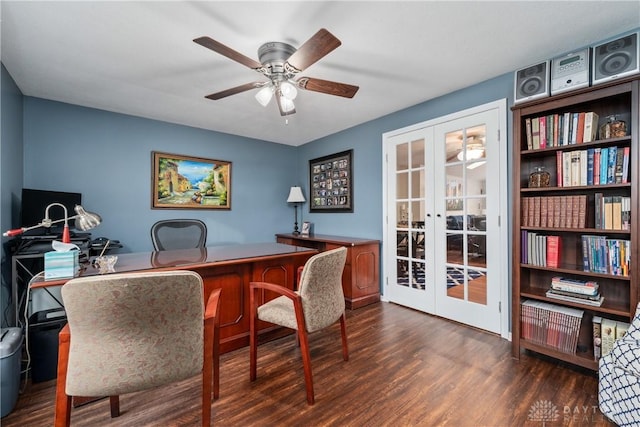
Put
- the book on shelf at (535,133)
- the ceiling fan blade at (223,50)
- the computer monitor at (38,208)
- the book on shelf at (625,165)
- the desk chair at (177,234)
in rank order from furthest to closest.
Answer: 1. the desk chair at (177,234)
2. the computer monitor at (38,208)
3. the book on shelf at (535,133)
4. the book on shelf at (625,165)
5. the ceiling fan blade at (223,50)

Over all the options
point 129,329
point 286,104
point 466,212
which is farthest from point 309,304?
point 466,212

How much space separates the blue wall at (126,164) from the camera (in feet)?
9.60

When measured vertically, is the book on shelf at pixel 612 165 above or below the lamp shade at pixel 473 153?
below

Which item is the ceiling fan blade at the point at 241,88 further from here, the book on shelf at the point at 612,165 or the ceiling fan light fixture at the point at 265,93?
the book on shelf at the point at 612,165

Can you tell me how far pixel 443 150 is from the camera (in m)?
2.87

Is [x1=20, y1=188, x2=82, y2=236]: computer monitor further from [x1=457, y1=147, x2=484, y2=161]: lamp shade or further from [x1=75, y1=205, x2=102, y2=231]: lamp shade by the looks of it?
[x1=457, y1=147, x2=484, y2=161]: lamp shade

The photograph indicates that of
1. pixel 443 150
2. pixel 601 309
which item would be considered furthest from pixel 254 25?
pixel 601 309

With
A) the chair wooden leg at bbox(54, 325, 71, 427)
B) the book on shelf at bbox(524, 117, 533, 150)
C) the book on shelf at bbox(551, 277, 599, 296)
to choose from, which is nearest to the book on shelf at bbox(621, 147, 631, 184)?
the book on shelf at bbox(524, 117, 533, 150)

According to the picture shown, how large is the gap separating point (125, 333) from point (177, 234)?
196 cm

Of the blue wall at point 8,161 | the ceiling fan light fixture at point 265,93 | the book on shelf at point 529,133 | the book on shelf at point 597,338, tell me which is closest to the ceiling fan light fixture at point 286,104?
the ceiling fan light fixture at point 265,93

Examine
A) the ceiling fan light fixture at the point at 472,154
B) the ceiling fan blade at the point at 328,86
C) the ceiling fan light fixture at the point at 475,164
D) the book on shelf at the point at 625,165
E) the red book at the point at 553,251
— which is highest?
the ceiling fan blade at the point at 328,86

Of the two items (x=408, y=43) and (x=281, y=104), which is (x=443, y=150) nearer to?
(x=408, y=43)

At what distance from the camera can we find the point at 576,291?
1939 millimetres

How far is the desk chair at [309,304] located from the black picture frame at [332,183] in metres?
2.22
